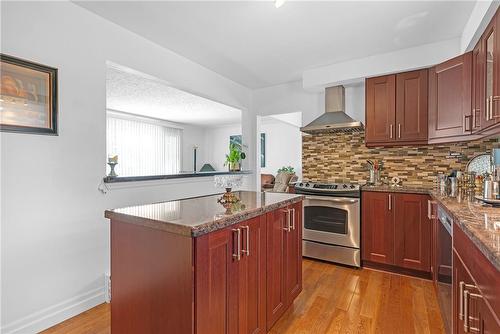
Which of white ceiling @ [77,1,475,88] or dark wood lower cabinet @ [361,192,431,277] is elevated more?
white ceiling @ [77,1,475,88]

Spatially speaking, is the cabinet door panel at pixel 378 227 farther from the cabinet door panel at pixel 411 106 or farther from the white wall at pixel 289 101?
the white wall at pixel 289 101

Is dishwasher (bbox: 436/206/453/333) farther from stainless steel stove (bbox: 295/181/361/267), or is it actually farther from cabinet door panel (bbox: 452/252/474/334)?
stainless steel stove (bbox: 295/181/361/267)

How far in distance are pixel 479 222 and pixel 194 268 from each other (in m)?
1.34

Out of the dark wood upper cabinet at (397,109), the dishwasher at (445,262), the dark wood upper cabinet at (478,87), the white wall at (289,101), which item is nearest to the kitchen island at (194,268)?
the dishwasher at (445,262)

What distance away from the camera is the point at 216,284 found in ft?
4.16

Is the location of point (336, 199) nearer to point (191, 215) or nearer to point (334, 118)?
point (334, 118)

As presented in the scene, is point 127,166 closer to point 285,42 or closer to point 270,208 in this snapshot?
point 285,42

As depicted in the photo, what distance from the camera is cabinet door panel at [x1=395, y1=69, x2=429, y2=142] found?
282 cm

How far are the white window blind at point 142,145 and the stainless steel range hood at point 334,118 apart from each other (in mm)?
4937

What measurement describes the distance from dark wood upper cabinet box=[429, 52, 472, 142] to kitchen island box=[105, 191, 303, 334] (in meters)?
1.98

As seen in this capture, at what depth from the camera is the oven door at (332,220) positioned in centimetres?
300

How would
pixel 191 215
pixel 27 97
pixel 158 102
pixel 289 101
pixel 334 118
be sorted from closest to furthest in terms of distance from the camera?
pixel 191 215, pixel 27 97, pixel 334 118, pixel 289 101, pixel 158 102

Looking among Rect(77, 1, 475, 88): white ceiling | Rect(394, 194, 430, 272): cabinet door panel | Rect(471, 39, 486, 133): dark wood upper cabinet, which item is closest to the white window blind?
Rect(77, 1, 475, 88): white ceiling

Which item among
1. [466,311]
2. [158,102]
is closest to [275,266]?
[466,311]
